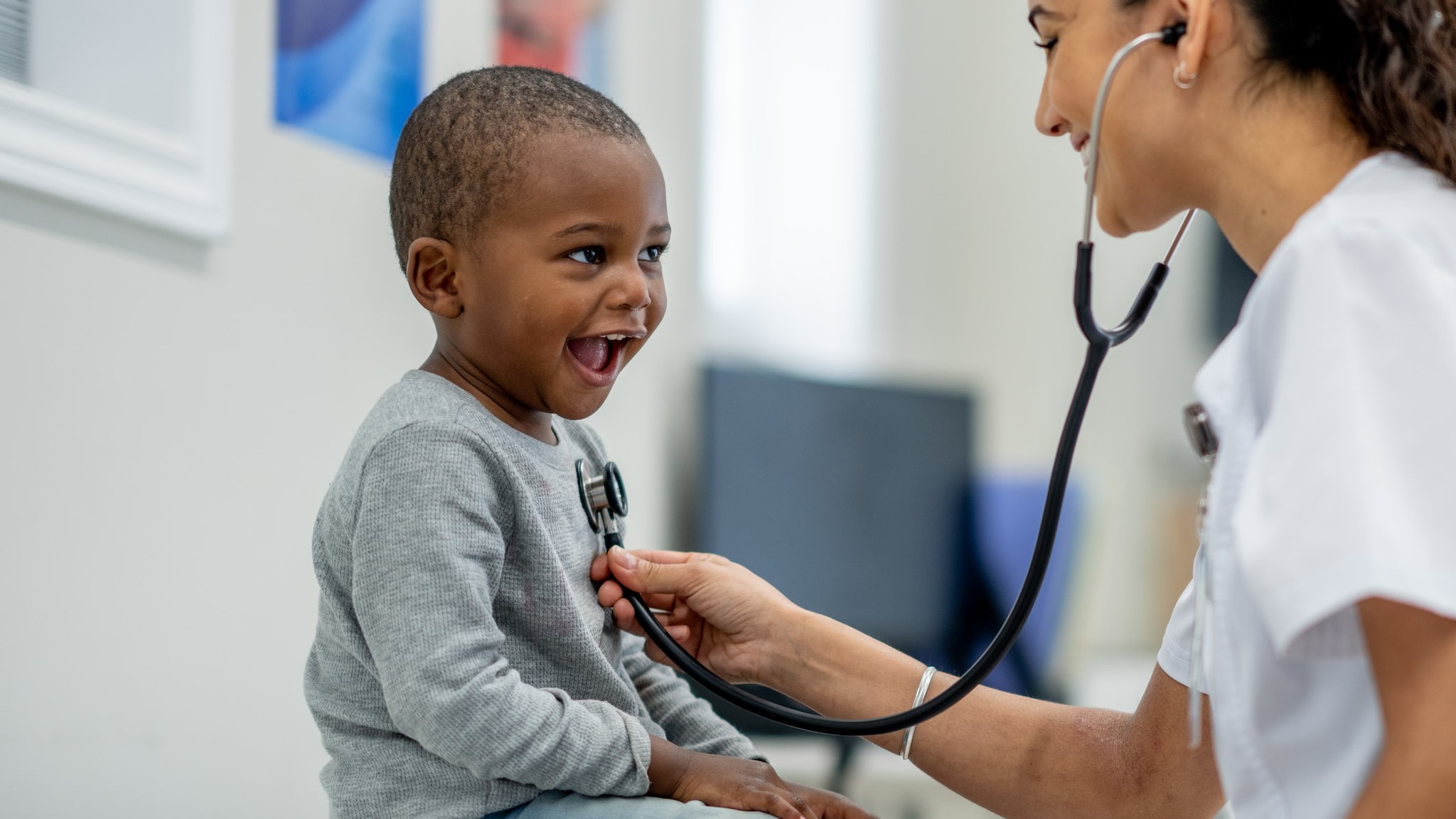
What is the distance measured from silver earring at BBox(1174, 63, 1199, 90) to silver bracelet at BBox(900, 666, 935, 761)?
22.3 inches

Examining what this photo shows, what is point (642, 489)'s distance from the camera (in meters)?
2.41

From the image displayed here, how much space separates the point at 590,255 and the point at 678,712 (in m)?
0.42

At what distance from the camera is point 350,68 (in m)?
1.51

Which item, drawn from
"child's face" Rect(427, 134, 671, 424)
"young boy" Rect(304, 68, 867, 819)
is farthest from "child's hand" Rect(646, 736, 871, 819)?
"child's face" Rect(427, 134, 671, 424)

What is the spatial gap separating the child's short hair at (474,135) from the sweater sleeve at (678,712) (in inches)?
16.5

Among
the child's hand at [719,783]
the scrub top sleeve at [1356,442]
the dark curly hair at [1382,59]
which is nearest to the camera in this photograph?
the scrub top sleeve at [1356,442]

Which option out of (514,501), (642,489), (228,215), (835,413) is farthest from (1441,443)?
(835,413)

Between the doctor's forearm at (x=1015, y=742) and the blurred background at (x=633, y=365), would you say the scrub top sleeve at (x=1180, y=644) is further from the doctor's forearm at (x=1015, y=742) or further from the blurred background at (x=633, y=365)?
the blurred background at (x=633, y=365)

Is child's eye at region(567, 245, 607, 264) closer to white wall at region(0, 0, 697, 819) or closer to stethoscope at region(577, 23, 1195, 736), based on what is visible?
stethoscope at region(577, 23, 1195, 736)

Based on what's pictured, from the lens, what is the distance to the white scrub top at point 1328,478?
2.08 ft

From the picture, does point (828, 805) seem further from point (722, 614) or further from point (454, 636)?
point (454, 636)

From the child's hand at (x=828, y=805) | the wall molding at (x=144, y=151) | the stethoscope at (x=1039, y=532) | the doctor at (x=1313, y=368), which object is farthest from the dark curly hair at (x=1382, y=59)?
the wall molding at (x=144, y=151)

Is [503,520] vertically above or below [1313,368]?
below

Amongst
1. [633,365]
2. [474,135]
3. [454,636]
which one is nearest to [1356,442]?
[454,636]
